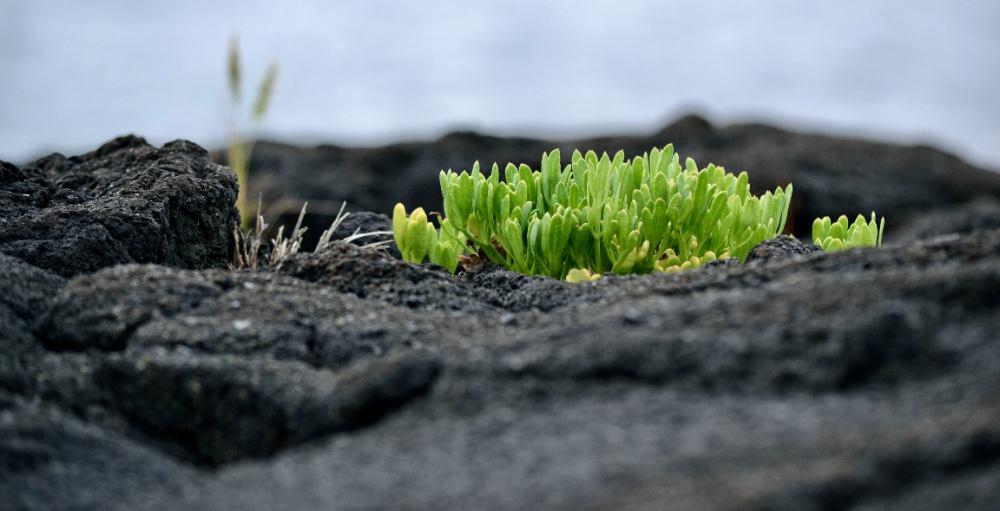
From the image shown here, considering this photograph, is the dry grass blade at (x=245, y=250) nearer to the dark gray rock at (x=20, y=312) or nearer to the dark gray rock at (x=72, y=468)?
the dark gray rock at (x=20, y=312)

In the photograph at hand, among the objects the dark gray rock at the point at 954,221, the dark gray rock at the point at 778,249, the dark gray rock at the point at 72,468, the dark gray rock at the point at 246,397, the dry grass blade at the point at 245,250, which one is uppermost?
the dark gray rock at the point at 778,249

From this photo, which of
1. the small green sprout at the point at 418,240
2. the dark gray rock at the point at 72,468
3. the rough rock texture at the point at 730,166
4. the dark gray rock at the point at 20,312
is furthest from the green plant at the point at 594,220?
the rough rock texture at the point at 730,166

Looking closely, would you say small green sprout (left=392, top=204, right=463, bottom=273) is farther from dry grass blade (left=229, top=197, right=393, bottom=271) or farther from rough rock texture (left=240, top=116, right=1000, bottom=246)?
rough rock texture (left=240, top=116, right=1000, bottom=246)

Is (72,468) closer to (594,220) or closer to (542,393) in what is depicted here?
(542,393)

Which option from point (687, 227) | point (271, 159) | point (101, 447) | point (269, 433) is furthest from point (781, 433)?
point (271, 159)

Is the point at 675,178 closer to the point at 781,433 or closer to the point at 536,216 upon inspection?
the point at 536,216

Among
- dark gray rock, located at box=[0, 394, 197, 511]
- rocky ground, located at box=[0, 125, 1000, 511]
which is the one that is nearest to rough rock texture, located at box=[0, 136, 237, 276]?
rocky ground, located at box=[0, 125, 1000, 511]
